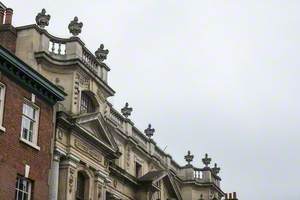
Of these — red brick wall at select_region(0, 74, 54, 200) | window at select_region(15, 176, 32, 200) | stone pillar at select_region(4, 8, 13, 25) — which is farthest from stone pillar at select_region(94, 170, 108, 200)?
stone pillar at select_region(4, 8, 13, 25)

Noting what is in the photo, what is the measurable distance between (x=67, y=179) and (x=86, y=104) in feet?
Answer: 17.2

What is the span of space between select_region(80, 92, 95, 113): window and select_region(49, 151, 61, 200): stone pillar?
406 cm

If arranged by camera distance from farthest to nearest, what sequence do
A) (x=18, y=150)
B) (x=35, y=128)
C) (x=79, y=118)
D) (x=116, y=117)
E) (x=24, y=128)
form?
(x=116, y=117), (x=79, y=118), (x=35, y=128), (x=24, y=128), (x=18, y=150)

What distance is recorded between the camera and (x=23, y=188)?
29.6m

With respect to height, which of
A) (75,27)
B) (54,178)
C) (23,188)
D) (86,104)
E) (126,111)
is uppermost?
(75,27)

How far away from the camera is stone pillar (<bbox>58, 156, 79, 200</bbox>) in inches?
1308

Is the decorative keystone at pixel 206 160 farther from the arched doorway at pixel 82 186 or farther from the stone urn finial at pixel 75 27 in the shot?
the stone urn finial at pixel 75 27

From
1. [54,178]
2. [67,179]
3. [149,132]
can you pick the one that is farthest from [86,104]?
[149,132]

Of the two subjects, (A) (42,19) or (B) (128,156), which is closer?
(A) (42,19)

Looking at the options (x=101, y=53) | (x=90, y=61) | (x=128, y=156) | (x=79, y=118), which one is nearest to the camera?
(x=79, y=118)

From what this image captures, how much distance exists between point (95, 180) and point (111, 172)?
4.24 m

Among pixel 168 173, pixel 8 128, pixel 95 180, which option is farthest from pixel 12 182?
pixel 168 173

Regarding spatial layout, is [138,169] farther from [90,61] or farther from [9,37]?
[9,37]

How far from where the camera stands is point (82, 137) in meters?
35.4
